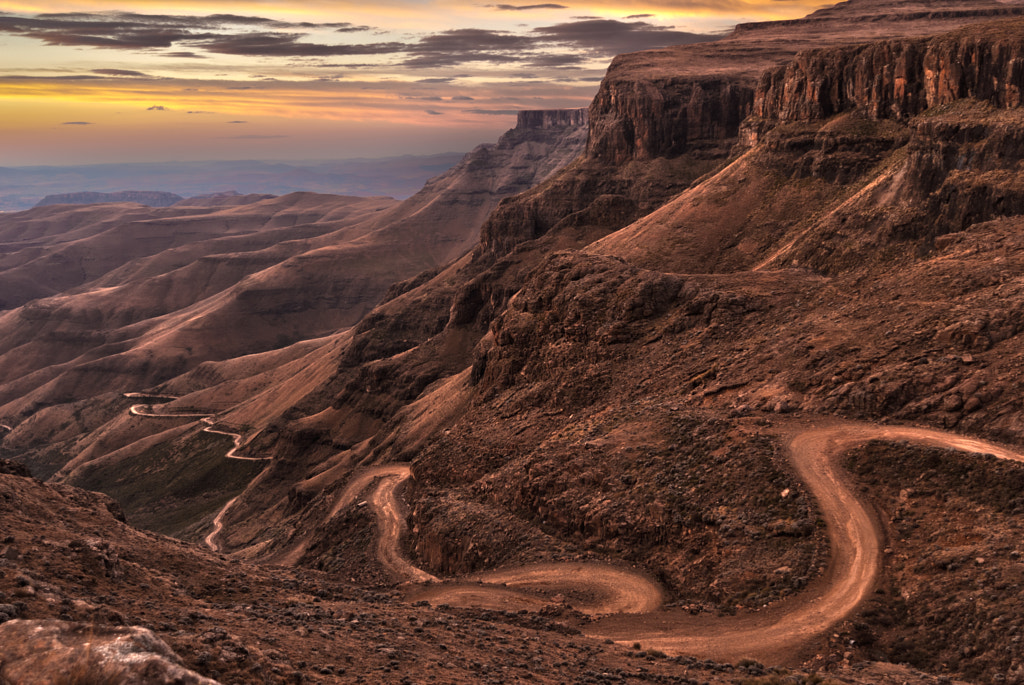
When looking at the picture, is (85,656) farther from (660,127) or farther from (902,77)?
(660,127)

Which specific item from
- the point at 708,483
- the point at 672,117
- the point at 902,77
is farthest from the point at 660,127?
the point at 708,483

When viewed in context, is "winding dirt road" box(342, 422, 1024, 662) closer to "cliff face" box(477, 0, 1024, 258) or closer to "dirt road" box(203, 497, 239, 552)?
"dirt road" box(203, 497, 239, 552)

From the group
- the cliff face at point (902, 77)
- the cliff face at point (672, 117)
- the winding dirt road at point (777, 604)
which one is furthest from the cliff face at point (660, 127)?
the winding dirt road at point (777, 604)

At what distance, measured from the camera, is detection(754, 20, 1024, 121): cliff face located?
79.9m

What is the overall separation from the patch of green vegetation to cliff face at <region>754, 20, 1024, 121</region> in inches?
4374

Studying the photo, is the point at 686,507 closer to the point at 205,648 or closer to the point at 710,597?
the point at 710,597

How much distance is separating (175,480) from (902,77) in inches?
5574

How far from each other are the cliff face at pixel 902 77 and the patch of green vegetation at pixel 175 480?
365 ft

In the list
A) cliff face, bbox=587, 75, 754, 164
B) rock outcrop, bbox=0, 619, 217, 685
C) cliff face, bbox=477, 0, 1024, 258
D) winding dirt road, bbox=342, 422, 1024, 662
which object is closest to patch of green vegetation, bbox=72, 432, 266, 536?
cliff face, bbox=477, 0, 1024, 258

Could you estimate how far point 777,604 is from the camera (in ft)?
120

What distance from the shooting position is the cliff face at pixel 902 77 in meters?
79.9

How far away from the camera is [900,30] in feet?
581

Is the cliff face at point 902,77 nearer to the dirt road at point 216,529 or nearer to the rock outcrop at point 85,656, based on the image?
the rock outcrop at point 85,656

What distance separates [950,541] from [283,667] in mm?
28987
